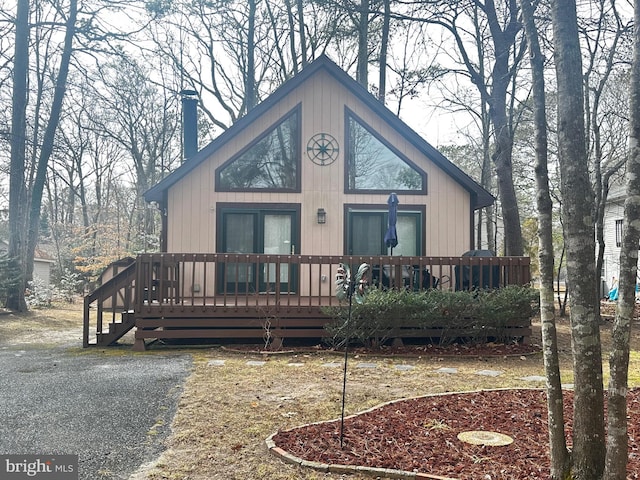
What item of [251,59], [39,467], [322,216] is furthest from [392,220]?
[251,59]

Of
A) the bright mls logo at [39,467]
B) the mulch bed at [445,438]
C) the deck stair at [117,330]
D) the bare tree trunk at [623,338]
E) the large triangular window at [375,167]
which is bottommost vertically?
the bright mls logo at [39,467]

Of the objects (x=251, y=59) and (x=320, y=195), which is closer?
(x=320, y=195)

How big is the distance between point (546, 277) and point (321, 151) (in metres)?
7.95

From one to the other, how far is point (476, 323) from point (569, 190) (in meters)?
5.67

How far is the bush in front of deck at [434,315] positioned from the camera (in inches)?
312

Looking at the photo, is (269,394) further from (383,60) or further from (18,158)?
(383,60)

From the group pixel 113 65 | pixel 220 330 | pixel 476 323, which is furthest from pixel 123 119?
pixel 476 323

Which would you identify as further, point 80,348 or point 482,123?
point 482,123

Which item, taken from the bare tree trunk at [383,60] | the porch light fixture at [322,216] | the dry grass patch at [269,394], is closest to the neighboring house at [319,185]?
the porch light fixture at [322,216]

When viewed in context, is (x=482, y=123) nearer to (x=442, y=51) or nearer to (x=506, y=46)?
(x=442, y=51)

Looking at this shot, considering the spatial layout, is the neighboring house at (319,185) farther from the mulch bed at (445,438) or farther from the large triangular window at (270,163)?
the mulch bed at (445,438)

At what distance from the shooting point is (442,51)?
14930 mm

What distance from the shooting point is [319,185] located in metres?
10.6

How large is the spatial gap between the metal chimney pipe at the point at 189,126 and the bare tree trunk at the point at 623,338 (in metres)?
10.9
